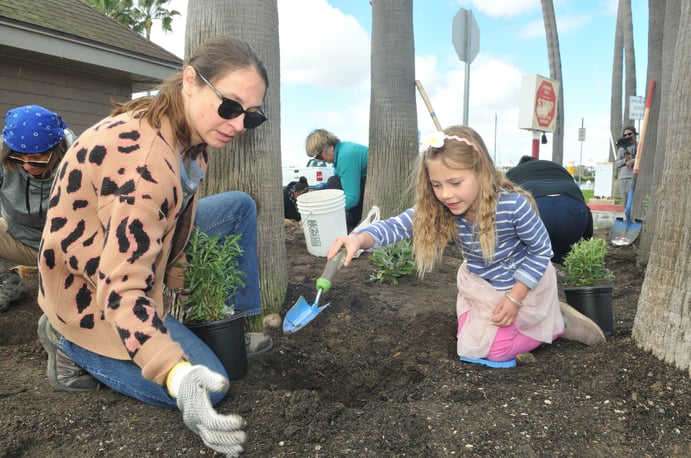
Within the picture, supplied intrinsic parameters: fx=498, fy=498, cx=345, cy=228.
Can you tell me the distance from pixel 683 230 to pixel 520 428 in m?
1.15

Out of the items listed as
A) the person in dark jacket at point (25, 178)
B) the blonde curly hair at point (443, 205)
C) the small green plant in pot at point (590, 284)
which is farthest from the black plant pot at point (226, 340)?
the small green plant in pot at point (590, 284)

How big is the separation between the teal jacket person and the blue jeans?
3.62 meters

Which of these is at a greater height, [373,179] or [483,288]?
[373,179]

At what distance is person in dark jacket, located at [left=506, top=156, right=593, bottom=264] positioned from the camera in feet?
13.6

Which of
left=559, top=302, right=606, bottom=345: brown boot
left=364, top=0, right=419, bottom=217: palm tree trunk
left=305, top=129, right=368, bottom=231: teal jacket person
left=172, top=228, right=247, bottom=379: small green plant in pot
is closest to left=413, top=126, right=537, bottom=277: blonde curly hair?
left=559, top=302, right=606, bottom=345: brown boot

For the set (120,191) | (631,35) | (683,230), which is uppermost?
(631,35)

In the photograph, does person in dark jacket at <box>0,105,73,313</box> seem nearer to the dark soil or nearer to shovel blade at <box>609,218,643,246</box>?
the dark soil

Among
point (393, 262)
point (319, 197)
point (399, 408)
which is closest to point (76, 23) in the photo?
point (319, 197)

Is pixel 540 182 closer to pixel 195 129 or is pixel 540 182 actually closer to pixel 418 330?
pixel 418 330

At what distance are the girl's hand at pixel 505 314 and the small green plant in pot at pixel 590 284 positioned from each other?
700mm

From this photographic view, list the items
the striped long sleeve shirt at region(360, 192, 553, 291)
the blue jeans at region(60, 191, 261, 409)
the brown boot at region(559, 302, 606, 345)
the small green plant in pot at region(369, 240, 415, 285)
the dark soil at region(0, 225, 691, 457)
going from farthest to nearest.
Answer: the small green plant in pot at region(369, 240, 415, 285) < the brown boot at region(559, 302, 606, 345) < the striped long sleeve shirt at region(360, 192, 553, 291) < the blue jeans at region(60, 191, 261, 409) < the dark soil at region(0, 225, 691, 457)

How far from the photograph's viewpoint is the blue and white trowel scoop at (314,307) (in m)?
2.34

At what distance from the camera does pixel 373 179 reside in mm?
5844

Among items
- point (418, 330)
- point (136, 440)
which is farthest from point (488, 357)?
point (136, 440)
